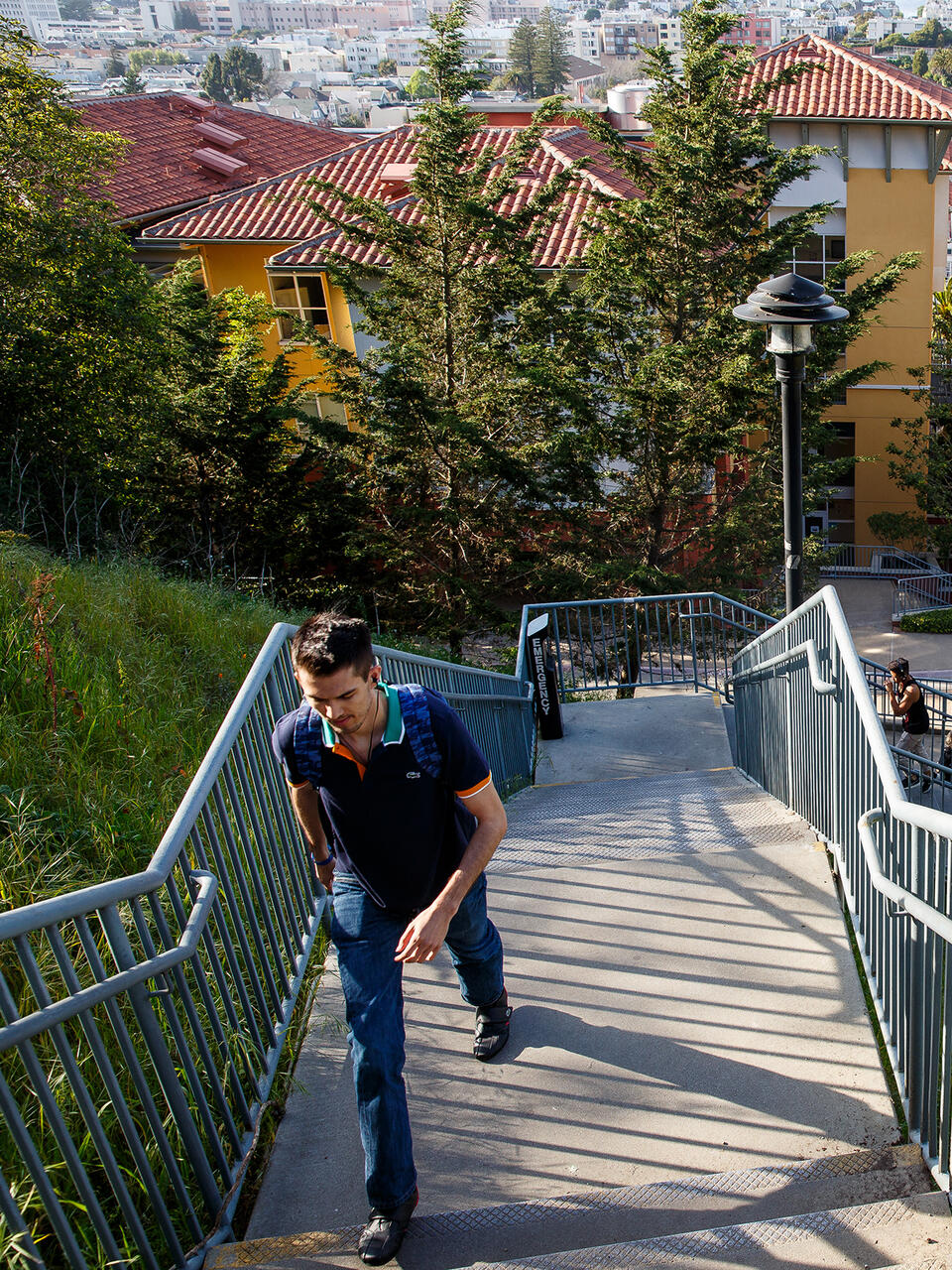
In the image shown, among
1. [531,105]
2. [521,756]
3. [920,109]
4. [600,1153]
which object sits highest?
[531,105]

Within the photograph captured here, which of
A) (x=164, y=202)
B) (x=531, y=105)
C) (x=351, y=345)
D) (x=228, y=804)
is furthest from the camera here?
(x=531, y=105)

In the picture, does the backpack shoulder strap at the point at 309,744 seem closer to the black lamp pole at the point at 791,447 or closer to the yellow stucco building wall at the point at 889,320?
the black lamp pole at the point at 791,447

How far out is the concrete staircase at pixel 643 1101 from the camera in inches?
112

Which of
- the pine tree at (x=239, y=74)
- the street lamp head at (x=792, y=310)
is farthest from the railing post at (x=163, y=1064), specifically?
the pine tree at (x=239, y=74)

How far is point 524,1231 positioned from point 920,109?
32.6 m

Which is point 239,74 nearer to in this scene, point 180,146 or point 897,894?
point 180,146

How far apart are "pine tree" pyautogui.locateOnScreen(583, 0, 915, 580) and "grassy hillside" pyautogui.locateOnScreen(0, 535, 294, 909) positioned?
42.0ft

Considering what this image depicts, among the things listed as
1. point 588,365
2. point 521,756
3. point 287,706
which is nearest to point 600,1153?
point 287,706

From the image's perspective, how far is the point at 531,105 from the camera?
139 ft

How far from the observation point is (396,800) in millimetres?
2998

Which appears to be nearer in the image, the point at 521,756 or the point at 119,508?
the point at 521,756

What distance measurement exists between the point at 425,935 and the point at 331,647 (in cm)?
82

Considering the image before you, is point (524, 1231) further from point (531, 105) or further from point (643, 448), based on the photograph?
point (531, 105)

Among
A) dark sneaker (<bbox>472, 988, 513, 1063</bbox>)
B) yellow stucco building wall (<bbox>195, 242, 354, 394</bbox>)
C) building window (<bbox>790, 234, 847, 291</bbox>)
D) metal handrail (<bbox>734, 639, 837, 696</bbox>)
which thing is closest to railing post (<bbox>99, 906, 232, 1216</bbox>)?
dark sneaker (<bbox>472, 988, 513, 1063</bbox>)
